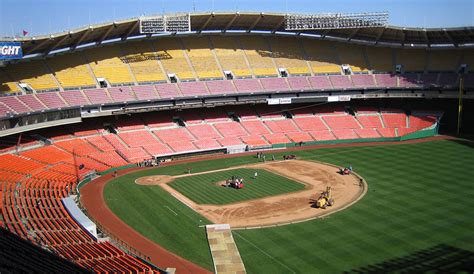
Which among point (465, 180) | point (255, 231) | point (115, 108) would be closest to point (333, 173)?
point (465, 180)

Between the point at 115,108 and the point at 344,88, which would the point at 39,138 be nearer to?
the point at 115,108

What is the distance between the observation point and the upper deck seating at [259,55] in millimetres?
68512

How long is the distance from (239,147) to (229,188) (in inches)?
693

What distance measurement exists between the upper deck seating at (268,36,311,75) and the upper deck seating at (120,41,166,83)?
18761 mm

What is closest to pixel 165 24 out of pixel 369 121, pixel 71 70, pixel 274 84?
pixel 71 70

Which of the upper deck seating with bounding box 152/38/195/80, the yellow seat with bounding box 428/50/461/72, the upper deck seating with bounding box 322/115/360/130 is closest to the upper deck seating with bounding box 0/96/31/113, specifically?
the upper deck seating with bounding box 152/38/195/80

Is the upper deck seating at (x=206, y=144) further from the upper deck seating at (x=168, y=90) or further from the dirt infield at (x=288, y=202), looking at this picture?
the dirt infield at (x=288, y=202)

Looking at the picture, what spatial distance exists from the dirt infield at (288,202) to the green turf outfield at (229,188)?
32.8 inches

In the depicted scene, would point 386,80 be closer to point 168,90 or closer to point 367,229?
point 168,90

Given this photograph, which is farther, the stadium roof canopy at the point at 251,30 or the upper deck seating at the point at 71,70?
the upper deck seating at the point at 71,70

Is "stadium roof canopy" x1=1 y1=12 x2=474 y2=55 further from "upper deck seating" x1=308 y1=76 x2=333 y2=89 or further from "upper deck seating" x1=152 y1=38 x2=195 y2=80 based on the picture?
"upper deck seating" x1=308 y1=76 x2=333 y2=89

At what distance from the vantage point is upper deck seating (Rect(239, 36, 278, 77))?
6851cm

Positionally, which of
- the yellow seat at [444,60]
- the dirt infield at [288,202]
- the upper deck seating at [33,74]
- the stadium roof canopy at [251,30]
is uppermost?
the stadium roof canopy at [251,30]

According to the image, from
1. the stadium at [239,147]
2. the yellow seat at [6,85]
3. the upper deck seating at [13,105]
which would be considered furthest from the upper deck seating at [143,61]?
the upper deck seating at [13,105]
